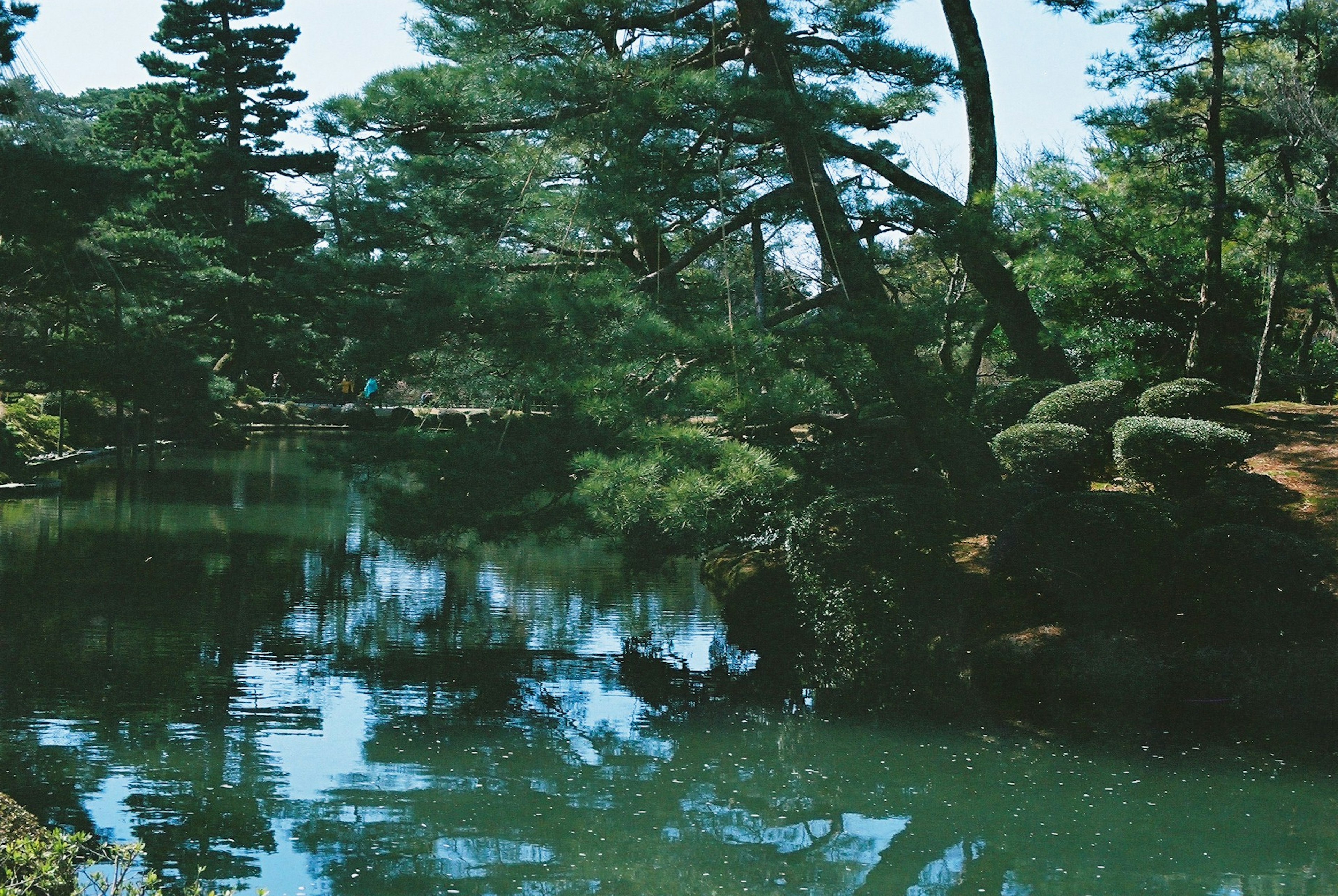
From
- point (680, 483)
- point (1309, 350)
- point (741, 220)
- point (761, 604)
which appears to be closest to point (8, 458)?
point (761, 604)

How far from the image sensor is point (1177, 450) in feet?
34.4

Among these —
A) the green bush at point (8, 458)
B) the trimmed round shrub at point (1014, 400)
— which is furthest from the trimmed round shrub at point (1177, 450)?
the green bush at point (8, 458)

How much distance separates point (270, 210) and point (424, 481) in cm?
2511

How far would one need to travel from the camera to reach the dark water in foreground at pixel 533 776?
18.8 feet

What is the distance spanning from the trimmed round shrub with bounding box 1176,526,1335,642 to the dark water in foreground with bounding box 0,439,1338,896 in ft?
4.47

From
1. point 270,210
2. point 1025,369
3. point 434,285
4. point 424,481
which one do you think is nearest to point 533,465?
point 424,481

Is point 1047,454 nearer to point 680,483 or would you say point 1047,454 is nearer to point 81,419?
point 680,483

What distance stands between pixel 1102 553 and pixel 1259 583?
105cm

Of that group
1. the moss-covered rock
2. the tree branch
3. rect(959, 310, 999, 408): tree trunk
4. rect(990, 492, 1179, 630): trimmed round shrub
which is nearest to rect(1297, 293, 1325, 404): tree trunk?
rect(959, 310, 999, 408): tree trunk

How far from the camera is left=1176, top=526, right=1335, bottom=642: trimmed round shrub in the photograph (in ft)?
Result: 28.7

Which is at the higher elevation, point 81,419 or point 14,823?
point 81,419

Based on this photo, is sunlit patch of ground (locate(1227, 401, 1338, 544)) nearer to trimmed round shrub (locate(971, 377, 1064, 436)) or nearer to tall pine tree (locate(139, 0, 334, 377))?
trimmed round shrub (locate(971, 377, 1064, 436))

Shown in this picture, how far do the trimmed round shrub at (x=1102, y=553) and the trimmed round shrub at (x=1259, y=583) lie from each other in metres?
0.25

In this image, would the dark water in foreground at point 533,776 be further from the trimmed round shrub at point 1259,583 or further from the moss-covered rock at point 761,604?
the trimmed round shrub at point 1259,583
